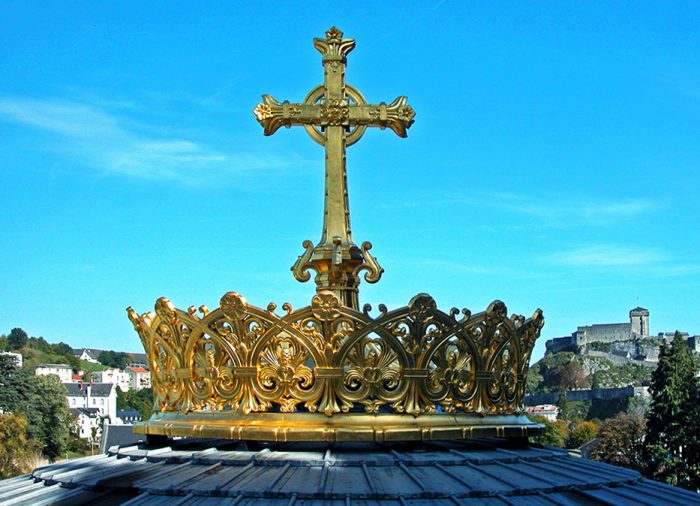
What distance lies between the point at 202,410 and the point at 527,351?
2.57 m

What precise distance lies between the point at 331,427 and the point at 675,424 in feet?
191

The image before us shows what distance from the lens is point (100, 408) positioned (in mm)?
150000

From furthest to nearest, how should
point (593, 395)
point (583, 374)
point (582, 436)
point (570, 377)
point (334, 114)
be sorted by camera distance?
point (583, 374)
point (570, 377)
point (593, 395)
point (582, 436)
point (334, 114)

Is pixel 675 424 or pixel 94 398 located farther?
pixel 94 398

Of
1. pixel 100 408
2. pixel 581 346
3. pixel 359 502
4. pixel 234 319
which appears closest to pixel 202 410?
pixel 234 319

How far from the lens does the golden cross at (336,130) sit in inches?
271

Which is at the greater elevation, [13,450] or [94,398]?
[94,398]

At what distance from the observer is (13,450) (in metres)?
61.4

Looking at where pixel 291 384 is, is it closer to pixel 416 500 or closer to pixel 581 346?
pixel 416 500

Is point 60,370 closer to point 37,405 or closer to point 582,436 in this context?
point 37,405

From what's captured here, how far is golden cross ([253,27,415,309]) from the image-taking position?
6887mm

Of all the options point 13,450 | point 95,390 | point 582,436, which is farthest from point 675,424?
point 95,390

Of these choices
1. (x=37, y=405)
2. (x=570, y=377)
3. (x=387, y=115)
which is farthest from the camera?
(x=570, y=377)

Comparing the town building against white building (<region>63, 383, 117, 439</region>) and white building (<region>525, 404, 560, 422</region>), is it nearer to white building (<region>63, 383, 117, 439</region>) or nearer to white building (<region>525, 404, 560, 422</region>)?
white building (<region>63, 383, 117, 439</region>)
